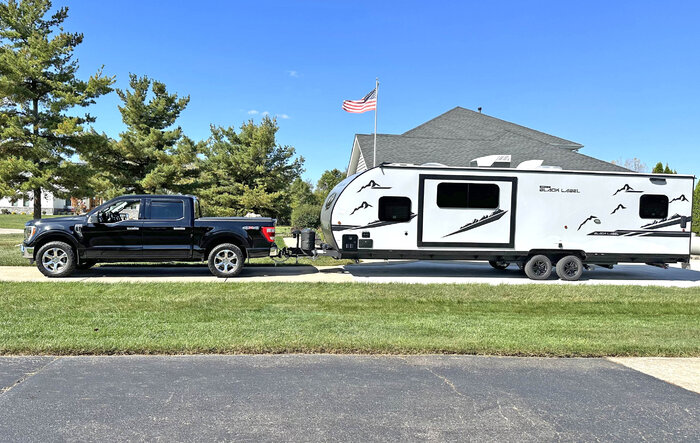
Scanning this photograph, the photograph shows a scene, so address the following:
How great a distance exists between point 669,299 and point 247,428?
9385 millimetres

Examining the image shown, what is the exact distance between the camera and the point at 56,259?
1035 centimetres

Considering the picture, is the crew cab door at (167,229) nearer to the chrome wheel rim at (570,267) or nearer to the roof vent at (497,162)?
the roof vent at (497,162)

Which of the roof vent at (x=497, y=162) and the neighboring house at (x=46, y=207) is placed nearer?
the roof vent at (x=497, y=162)

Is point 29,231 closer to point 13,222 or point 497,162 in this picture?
point 497,162

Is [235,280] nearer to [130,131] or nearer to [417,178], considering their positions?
[417,178]

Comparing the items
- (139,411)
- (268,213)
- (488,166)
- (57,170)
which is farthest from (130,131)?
(139,411)

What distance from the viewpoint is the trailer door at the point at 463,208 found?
11.2m

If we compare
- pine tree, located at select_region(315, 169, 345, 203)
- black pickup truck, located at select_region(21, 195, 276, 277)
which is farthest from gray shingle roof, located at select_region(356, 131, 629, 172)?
pine tree, located at select_region(315, 169, 345, 203)

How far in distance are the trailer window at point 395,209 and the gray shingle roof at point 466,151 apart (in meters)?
9.69

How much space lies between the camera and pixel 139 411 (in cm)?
368

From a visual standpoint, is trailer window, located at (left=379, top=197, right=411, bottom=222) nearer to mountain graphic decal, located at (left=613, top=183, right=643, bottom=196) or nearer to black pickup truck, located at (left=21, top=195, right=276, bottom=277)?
black pickup truck, located at (left=21, top=195, right=276, bottom=277)

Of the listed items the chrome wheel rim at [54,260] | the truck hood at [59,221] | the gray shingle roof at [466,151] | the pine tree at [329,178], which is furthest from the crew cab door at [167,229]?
the pine tree at [329,178]

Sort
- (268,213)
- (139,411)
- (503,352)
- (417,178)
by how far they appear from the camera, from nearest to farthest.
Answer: (139,411)
(503,352)
(417,178)
(268,213)

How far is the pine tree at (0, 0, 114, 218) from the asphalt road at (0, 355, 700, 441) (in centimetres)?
1662
